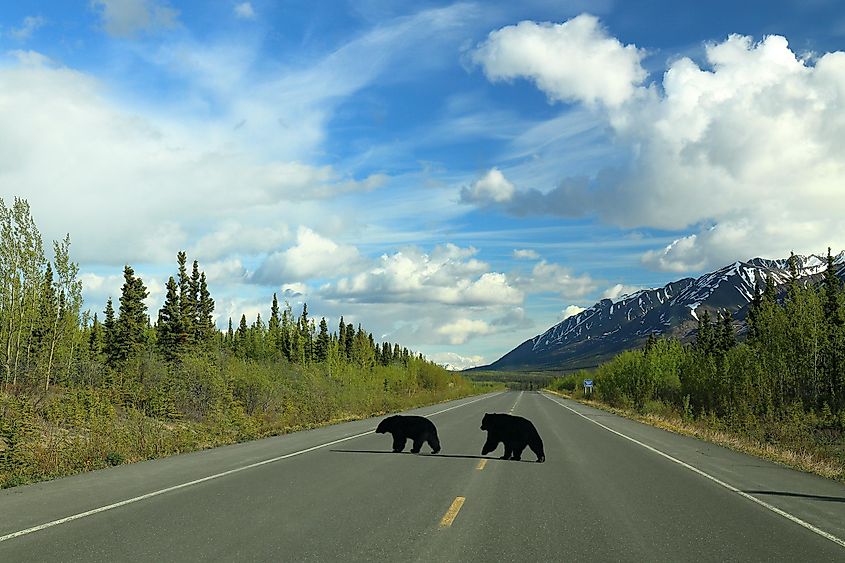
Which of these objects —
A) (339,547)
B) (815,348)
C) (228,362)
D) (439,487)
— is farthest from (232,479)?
(815,348)

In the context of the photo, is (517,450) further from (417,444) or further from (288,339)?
(288,339)

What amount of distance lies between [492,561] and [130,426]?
1561 cm

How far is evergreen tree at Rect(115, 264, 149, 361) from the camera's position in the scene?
67312mm

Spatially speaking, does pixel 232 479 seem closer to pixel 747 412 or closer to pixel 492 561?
pixel 492 561

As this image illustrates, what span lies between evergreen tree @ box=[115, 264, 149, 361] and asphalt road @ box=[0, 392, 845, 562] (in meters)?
55.0

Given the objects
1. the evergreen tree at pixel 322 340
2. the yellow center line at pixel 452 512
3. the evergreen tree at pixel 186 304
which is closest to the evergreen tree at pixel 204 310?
the evergreen tree at pixel 186 304

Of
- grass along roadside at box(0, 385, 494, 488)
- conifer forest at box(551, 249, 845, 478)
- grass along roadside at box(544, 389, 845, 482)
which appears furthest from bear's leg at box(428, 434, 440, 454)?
conifer forest at box(551, 249, 845, 478)

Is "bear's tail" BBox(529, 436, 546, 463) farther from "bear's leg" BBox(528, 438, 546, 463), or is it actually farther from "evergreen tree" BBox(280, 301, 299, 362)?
"evergreen tree" BBox(280, 301, 299, 362)

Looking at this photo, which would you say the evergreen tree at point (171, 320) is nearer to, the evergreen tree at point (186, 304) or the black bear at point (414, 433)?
the evergreen tree at point (186, 304)

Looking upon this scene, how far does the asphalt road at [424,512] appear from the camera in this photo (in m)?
7.61

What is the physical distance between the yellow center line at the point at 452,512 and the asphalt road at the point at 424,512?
2cm

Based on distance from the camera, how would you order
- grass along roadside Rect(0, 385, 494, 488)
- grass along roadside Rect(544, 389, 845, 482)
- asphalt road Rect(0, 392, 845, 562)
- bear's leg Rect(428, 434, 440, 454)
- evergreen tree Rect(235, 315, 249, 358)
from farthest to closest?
1. evergreen tree Rect(235, 315, 249, 358)
2. bear's leg Rect(428, 434, 440, 454)
3. grass along roadside Rect(544, 389, 845, 482)
4. grass along roadside Rect(0, 385, 494, 488)
5. asphalt road Rect(0, 392, 845, 562)

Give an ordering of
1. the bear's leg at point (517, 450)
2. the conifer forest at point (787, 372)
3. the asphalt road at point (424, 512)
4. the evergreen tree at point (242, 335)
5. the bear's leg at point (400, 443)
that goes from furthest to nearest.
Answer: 1. the evergreen tree at point (242, 335)
2. the conifer forest at point (787, 372)
3. the bear's leg at point (400, 443)
4. the bear's leg at point (517, 450)
5. the asphalt road at point (424, 512)

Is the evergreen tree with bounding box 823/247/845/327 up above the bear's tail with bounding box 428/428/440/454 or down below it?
above
